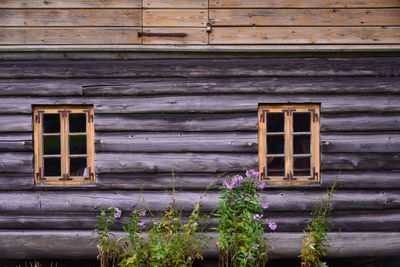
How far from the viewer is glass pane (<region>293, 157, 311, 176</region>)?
643 cm

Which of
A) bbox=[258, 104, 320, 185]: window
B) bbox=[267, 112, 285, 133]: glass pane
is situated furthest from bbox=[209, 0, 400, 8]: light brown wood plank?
bbox=[267, 112, 285, 133]: glass pane

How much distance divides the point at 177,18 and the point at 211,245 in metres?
3.02

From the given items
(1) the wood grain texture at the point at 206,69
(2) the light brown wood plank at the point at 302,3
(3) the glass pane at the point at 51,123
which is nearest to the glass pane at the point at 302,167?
(1) the wood grain texture at the point at 206,69

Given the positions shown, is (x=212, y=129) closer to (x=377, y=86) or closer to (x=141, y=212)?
(x=141, y=212)

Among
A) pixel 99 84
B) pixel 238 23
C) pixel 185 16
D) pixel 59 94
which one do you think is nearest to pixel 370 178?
pixel 238 23

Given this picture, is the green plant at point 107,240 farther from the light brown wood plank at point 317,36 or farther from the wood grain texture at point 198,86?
the light brown wood plank at point 317,36

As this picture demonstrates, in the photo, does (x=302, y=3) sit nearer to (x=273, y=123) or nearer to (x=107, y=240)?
(x=273, y=123)

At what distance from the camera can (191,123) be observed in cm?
608

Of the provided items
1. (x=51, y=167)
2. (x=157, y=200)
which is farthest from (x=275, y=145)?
(x=51, y=167)

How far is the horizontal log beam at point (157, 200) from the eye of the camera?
19.9 ft

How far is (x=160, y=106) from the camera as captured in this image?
6.08 m

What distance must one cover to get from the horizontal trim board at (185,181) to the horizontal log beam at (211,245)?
2.02 ft

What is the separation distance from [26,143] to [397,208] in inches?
197

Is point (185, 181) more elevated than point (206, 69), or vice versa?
point (206, 69)
